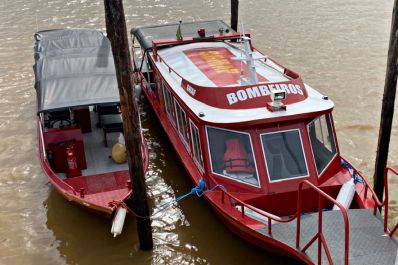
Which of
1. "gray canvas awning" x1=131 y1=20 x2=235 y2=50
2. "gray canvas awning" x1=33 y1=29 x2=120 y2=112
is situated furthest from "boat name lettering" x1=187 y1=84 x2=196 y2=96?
"gray canvas awning" x1=131 y1=20 x2=235 y2=50

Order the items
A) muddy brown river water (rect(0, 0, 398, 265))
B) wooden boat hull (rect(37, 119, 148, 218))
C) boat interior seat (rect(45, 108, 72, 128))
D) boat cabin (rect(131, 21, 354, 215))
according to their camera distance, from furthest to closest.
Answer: boat interior seat (rect(45, 108, 72, 128))
muddy brown river water (rect(0, 0, 398, 265))
wooden boat hull (rect(37, 119, 148, 218))
boat cabin (rect(131, 21, 354, 215))

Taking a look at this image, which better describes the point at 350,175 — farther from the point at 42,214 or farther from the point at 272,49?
the point at 272,49

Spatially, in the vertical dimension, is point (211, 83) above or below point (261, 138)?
above

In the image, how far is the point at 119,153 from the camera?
1151 cm

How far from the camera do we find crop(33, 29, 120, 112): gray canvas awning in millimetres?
10938

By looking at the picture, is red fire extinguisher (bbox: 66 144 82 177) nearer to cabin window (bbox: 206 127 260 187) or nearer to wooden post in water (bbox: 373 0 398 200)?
cabin window (bbox: 206 127 260 187)

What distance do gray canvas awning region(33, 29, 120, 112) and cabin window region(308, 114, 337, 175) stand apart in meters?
4.23

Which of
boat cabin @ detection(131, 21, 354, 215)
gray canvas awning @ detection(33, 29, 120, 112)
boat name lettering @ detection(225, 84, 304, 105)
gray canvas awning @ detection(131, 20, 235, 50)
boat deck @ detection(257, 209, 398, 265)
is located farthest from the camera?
gray canvas awning @ detection(131, 20, 235, 50)

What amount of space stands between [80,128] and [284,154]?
4.88 meters

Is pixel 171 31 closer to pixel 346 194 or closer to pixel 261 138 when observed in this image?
pixel 261 138

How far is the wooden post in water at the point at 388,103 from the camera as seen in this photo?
8.73 metres

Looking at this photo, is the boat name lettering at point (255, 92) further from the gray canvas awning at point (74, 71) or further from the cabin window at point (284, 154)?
the gray canvas awning at point (74, 71)

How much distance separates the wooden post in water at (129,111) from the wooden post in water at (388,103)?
4.44m

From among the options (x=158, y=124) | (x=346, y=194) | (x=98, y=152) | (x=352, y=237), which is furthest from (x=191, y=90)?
(x=352, y=237)
